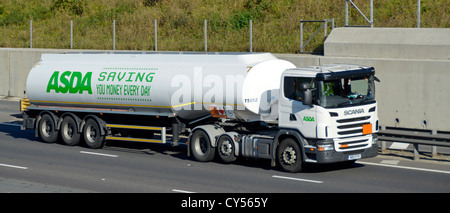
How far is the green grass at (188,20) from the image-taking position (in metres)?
32.6

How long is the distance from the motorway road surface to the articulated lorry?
1.83 feet

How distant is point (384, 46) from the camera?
2614 cm

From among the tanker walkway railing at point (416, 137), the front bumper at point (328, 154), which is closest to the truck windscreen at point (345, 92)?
the front bumper at point (328, 154)

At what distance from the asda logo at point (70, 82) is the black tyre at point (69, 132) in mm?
954

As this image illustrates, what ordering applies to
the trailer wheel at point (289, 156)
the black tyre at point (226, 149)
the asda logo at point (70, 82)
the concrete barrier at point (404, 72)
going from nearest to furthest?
the trailer wheel at point (289, 156), the black tyre at point (226, 149), the asda logo at point (70, 82), the concrete barrier at point (404, 72)

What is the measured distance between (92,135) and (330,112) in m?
8.52

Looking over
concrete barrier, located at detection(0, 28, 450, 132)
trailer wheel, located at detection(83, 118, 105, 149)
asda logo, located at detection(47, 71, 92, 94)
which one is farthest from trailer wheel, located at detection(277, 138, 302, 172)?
asda logo, located at detection(47, 71, 92, 94)

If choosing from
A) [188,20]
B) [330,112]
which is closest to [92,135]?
[330,112]

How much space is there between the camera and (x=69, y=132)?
912 inches

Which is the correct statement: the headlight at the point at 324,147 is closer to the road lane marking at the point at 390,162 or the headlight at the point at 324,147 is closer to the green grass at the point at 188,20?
the road lane marking at the point at 390,162

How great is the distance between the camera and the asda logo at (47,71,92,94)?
22.1m

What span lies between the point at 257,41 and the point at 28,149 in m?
14.3
